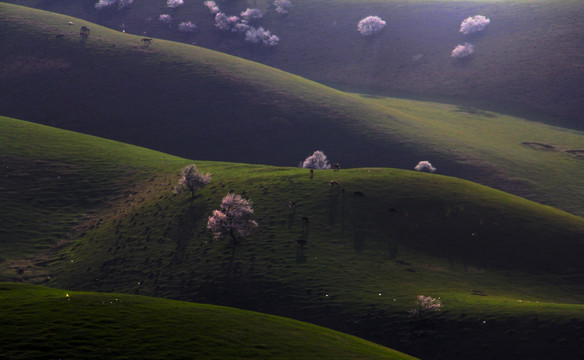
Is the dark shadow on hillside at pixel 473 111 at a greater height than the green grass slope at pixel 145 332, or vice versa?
the dark shadow on hillside at pixel 473 111

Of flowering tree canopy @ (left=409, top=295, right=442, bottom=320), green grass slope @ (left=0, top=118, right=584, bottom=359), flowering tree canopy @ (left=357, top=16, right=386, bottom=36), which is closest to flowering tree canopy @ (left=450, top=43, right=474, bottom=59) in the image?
flowering tree canopy @ (left=357, top=16, right=386, bottom=36)

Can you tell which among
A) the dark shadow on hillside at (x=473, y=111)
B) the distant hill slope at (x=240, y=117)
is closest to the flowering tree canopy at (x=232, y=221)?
the distant hill slope at (x=240, y=117)

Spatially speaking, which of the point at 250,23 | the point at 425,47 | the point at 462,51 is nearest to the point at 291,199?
the point at 462,51

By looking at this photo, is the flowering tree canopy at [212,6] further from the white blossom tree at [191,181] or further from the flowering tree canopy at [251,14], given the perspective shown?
the white blossom tree at [191,181]

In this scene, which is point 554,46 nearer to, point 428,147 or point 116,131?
point 428,147

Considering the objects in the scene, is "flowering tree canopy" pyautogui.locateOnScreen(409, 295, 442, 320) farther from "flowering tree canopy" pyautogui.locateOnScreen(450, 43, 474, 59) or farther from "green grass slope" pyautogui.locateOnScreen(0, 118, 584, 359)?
"flowering tree canopy" pyautogui.locateOnScreen(450, 43, 474, 59)

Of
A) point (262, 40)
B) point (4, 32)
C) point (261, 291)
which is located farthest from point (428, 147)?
point (4, 32)

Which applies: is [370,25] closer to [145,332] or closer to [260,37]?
[260,37]
